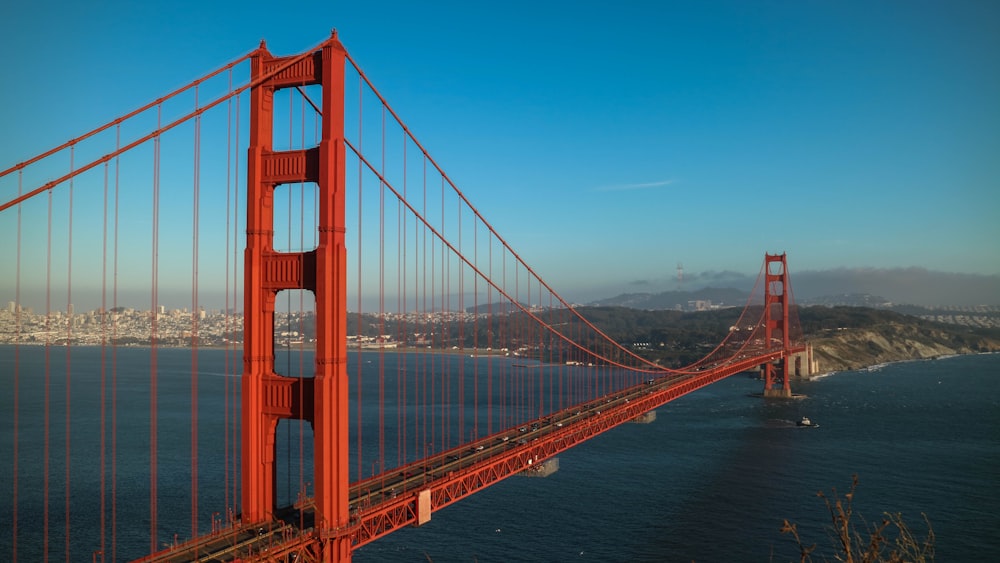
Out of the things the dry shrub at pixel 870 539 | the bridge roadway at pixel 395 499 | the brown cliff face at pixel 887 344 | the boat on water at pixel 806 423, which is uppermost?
the dry shrub at pixel 870 539

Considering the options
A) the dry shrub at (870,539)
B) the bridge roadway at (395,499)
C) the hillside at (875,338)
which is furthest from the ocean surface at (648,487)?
the hillside at (875,338)

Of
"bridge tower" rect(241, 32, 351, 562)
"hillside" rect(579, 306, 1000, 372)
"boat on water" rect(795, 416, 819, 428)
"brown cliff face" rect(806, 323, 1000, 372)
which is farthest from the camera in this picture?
"hillside" rect(579, 306, 1000, 372)

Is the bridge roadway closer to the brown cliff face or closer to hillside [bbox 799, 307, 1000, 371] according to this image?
the brown cliff face

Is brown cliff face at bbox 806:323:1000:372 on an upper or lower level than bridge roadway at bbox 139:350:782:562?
lower

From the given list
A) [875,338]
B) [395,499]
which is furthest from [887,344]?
[395,499]

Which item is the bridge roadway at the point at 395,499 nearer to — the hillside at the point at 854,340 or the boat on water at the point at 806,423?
the boat on water at the point at 806,423

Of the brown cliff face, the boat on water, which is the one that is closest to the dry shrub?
the boat on water
